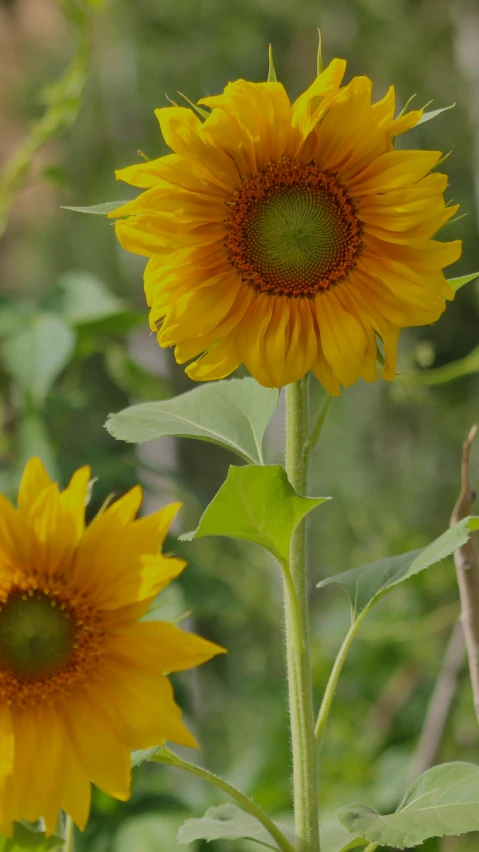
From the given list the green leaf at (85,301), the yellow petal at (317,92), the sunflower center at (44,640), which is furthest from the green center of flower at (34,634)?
the green leaf at (85,301)

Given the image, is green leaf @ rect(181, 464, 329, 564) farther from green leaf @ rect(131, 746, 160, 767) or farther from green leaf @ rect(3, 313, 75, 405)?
green leaf @ rect(3, 313, 75, 405)

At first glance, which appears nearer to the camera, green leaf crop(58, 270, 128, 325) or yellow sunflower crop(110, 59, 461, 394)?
yellow sunflower crop(110, 59, 461, 394)

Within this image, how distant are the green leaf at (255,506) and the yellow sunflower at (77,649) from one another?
0.03m

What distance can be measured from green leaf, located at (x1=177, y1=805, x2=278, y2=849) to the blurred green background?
0.35 feet

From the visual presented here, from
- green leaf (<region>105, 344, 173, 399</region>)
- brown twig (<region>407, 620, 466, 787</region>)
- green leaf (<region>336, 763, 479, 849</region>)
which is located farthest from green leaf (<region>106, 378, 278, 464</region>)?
green leaf (<region>105, 344, 173, 399</region>)

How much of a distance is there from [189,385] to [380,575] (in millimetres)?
2820

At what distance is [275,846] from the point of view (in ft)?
1.40

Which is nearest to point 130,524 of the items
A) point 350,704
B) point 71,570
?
point 71,570

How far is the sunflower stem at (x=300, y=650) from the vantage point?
0.42 metres

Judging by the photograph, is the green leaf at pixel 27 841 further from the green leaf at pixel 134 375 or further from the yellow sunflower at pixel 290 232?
the green leaf at pixel 134 375

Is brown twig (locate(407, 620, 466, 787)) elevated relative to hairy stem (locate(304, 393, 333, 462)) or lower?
lower

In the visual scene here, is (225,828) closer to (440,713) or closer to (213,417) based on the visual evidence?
(213,417)

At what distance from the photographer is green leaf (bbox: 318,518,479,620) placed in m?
0.41

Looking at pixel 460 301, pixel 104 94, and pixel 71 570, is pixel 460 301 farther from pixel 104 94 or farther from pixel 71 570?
pixel 71 570
